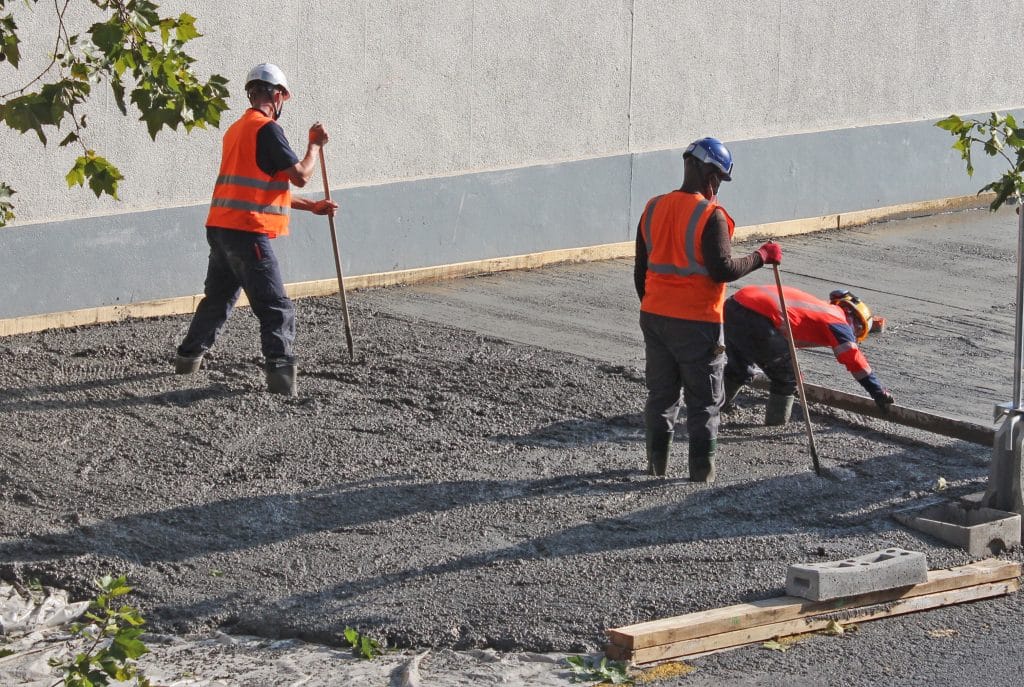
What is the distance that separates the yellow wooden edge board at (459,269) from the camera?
35.7 ft

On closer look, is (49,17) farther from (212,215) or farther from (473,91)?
(473,91)

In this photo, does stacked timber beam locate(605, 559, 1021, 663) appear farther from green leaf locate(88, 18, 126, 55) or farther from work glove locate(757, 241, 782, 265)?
green leaf locate(88, 18, 126, 55)

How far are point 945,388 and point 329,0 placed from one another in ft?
17.8

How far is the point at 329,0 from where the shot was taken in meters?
11.9

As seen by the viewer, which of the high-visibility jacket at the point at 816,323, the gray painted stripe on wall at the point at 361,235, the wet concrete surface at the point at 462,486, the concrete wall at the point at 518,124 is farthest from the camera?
the concrete wall at the point at 518,124

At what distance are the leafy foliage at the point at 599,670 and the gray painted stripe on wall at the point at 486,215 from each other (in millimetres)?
6160

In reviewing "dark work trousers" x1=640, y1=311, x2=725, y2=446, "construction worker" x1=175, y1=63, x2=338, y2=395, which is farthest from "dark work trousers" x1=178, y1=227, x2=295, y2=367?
"dark work trousers" x1=640, y1=311, x2=725, y2=446

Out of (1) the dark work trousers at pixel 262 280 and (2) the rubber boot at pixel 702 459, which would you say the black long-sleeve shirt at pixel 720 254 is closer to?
(2) the rubber boot at pixel 702 459

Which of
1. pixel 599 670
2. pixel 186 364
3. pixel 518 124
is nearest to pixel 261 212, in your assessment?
pixel 186 364

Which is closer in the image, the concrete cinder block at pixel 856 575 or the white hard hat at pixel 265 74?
the concrete cinder block at pixel 856 575

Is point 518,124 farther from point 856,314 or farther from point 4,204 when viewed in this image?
point 4,204

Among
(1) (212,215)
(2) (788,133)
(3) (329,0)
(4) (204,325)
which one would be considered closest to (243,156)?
(1) (212,215)

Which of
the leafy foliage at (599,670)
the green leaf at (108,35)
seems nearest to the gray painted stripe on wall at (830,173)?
the leafy foliage at (599,670)

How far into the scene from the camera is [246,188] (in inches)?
366
